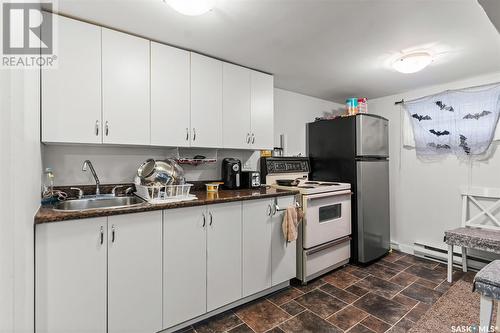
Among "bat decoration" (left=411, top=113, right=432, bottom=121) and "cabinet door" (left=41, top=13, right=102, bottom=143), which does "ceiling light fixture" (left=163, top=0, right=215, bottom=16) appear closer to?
"cabinet door" (left=41, top=13, right=102, bottom=143)

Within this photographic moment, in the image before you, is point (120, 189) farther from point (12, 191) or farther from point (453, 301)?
point (453, 301)

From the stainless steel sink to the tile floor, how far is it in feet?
3.53

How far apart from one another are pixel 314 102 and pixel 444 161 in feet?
6.03

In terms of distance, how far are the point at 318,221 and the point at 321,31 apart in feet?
5.69

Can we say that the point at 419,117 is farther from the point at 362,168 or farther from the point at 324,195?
the point at 324,195

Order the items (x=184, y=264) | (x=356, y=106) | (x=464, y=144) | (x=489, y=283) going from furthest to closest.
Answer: (x=356, y=106) → (x=464, y=144) → (x=184, y=264) → (x=489, y=283)

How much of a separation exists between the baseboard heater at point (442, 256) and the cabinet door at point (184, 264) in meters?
2.94

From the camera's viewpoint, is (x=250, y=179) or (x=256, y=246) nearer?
(x=256, y=246)

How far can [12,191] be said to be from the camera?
2.67 feet

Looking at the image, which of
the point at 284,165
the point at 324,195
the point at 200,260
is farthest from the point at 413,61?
the point at 200,260

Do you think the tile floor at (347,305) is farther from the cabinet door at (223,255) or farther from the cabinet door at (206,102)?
the cabinet door at (206,102)

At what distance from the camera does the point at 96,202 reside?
187cm

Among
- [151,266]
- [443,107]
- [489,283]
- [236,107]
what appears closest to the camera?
[489,283]

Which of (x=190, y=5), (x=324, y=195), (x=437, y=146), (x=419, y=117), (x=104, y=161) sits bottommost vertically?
(x=324, y=195)
